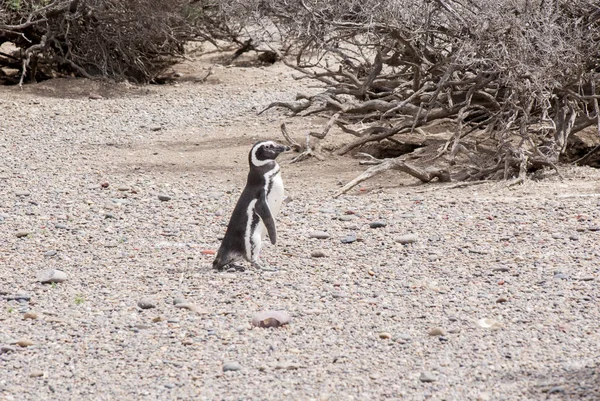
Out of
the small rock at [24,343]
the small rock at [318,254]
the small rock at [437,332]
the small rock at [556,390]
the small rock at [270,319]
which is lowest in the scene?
the small rock at [318,254]

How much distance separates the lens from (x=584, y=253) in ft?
20.6

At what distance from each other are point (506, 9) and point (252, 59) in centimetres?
986

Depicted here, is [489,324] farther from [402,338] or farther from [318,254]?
[318,254]

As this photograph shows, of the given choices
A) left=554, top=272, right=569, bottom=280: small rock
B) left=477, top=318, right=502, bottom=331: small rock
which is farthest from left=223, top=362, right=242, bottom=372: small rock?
left=554, top=272, right=569, bottom=280: small rock

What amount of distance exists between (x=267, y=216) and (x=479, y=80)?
401 cm

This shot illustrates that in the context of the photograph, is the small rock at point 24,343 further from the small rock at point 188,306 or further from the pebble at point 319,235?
the pebble at point 319,235

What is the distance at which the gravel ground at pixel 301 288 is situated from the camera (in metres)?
4.28

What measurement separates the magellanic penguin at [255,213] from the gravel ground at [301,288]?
0.15 metres

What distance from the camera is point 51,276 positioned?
5.86 metres

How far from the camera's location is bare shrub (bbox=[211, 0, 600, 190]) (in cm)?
847

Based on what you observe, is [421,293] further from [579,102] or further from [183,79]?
[183,79]

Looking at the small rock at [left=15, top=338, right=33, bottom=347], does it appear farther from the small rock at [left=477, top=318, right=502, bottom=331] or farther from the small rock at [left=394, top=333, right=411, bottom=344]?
the small rock at [left=477, top=318, right=502, bottom=331]

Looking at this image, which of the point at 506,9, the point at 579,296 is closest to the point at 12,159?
the point at 506,9

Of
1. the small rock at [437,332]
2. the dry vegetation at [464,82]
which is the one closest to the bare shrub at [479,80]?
the dry vegetation at [464,82]
